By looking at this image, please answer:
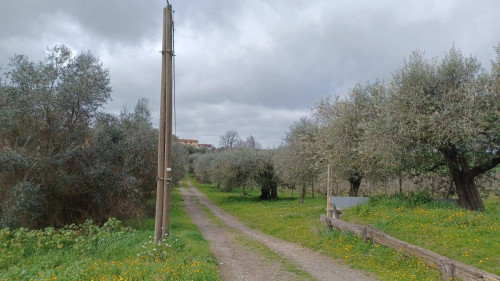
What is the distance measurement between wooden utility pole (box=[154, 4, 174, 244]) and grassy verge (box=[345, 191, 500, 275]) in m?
6.42

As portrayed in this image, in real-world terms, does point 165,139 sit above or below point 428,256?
above

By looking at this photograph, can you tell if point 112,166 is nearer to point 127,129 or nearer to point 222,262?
point 127,129

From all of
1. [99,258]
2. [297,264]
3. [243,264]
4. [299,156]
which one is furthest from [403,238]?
[299,156]

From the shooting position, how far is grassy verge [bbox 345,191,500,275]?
28.6 ft

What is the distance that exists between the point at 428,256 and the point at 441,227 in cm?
292

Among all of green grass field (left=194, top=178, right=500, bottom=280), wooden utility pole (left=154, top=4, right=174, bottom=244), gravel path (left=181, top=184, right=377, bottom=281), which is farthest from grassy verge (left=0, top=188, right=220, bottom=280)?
green grass field (left=194, top=178, right=500, bottom=280)

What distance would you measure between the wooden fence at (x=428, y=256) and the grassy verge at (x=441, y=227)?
0.72m

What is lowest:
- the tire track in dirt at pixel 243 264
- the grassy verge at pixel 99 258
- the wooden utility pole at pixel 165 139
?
the tire track in dirt at pixel 243 264

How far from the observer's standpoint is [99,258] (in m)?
9.34

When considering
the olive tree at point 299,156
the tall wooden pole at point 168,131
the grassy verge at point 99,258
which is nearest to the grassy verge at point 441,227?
the grassy verge at point 99,258

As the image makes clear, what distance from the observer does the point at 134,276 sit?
6809 mm

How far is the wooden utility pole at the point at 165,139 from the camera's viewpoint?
1009 cm

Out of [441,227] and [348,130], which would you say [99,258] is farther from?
[348,130]

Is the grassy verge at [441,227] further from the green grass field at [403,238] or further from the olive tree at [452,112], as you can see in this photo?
the olive tree at [452,112]
